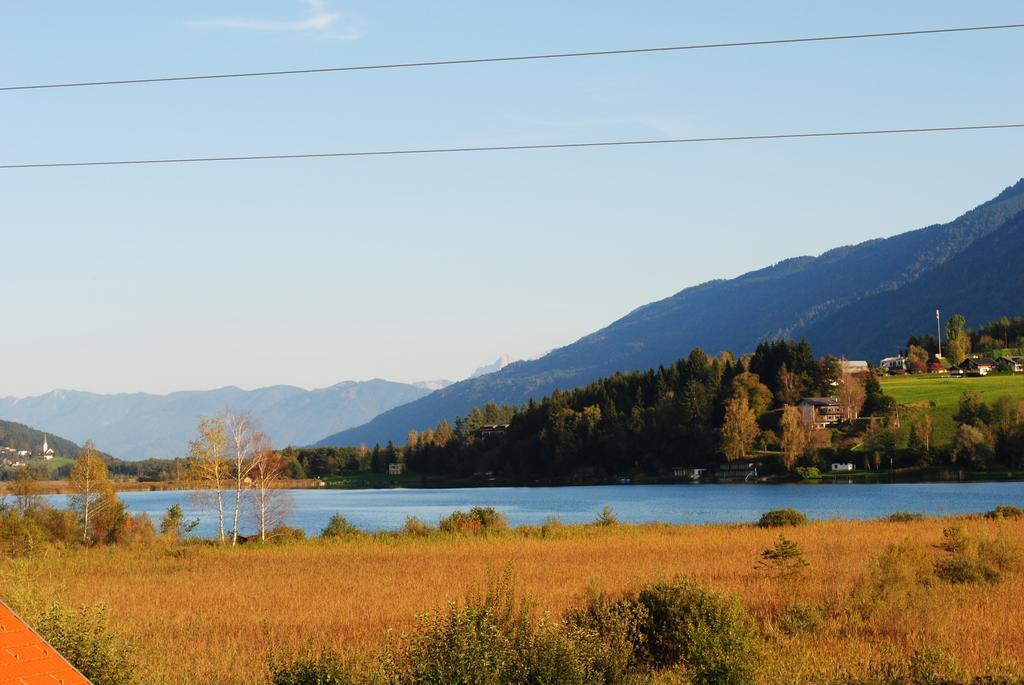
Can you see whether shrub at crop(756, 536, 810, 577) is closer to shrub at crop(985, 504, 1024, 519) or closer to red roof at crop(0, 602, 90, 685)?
red roof at crop(0, 602, 90, 685)

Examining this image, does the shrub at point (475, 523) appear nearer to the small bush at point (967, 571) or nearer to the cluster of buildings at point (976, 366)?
the small bush at point (967, 571)

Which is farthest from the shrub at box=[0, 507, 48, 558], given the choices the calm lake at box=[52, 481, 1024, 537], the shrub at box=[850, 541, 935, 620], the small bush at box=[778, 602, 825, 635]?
the shrub at box=[850, 541, 935, 620]

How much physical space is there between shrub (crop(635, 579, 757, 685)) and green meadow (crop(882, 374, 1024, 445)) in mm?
104316

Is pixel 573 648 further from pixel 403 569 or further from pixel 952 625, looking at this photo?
pixel 403 569

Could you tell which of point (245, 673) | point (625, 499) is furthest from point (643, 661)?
point (625, 499)

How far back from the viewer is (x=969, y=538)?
2564cm

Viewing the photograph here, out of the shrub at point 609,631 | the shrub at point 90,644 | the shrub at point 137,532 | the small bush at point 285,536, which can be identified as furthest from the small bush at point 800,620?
the shrub at point 137,532

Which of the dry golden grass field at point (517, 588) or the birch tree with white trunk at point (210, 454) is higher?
the birch tree with white trunk at point (210, 454)

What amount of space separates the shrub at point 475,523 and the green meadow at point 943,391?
81303 mm

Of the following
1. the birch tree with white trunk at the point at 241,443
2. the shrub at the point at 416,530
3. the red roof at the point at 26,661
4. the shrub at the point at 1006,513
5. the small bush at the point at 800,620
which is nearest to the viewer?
the red roof at the point at 26,661

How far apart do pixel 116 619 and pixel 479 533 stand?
20831mm

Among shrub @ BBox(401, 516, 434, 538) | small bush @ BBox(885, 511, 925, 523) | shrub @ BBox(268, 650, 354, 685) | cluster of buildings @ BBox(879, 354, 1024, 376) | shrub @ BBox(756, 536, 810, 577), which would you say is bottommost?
small bush @ BBox(885, 511, 925, 523)

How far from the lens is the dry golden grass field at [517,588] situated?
15180 millimetres

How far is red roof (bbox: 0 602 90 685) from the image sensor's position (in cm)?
678
